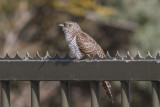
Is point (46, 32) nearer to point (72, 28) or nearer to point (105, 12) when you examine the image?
point (105, 12)

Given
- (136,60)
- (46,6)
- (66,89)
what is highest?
(136,60)

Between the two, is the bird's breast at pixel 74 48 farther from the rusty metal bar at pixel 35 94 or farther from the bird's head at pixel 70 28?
the rusty metal bar at pixel 35 94

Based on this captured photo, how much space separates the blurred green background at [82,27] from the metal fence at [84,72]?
19.0 feet

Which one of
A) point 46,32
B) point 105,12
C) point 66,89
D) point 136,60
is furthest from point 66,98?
point 46,32

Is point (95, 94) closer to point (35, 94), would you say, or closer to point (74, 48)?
point (35, 94)

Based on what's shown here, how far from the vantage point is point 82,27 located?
12203 millimetres

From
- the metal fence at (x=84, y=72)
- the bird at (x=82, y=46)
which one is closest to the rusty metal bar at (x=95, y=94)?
the metal fence at (x=84, y=72)

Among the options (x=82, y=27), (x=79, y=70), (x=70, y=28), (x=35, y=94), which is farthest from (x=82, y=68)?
(x=82, y=27)

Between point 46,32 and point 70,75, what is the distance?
9701mm

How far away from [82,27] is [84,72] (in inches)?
347

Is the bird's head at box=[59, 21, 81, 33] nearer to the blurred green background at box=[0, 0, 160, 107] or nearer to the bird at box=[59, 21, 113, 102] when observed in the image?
the bird at box=[59, 21, 113, 102]

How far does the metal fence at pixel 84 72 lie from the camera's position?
331 centimetres

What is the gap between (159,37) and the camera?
374 inches

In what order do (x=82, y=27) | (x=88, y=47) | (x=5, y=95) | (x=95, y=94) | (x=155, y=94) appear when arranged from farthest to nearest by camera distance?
(x=82, y=27) < (x=88, y=47) < (x=5, y=95) < (x=95, y=94) < (x=155, y=94)
